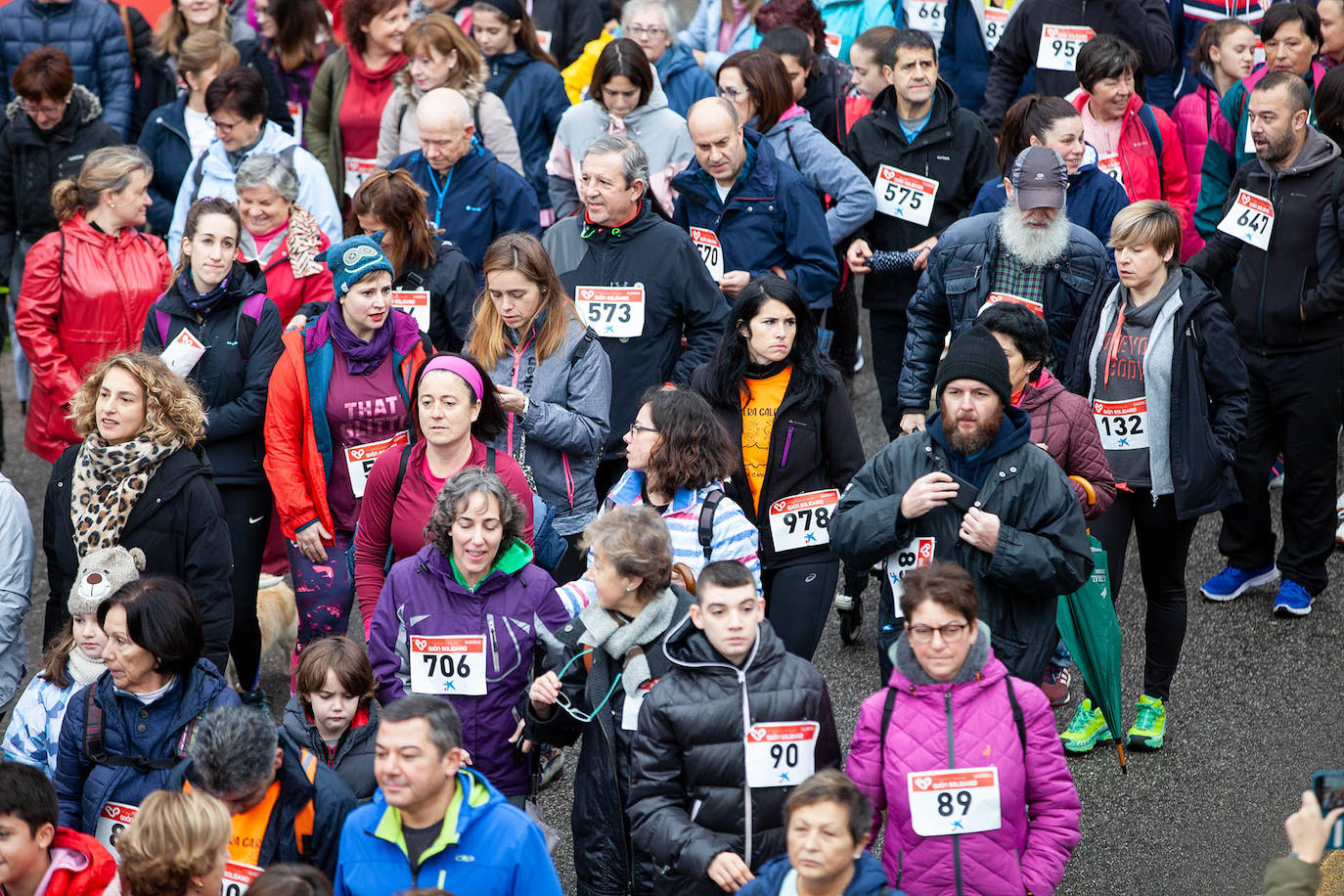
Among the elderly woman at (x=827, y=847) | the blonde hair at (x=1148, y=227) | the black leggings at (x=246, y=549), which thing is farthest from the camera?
the black leggings at (x=246, y=549)

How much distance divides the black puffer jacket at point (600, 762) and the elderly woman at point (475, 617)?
0.52ft

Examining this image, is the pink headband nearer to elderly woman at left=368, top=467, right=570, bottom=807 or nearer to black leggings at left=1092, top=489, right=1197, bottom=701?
elderly woman at left=368, top=467, right=570, bottom=807

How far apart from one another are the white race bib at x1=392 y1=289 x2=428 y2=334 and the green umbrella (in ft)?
9.80

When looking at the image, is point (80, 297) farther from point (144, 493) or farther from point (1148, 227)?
point (1148, 227)

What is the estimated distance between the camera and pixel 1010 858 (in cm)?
458

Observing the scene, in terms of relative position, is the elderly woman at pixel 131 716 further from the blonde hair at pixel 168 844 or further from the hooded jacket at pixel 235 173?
the hooded jacket at pixel 235 173

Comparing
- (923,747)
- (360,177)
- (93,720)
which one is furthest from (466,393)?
(360,177)

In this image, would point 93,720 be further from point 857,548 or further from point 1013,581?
point 1013,581

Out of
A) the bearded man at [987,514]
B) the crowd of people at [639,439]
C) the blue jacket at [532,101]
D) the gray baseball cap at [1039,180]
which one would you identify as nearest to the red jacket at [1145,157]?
the crowd of people at [639,439]

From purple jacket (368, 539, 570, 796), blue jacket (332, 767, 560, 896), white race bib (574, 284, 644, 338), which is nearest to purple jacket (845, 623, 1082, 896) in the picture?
blue jacket (332, 767, 560, 896)

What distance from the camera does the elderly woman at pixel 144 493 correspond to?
5.87 metres

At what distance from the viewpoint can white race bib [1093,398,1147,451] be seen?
651 centimetres

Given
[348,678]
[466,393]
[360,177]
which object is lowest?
[360,177]

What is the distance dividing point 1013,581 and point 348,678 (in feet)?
7.06
